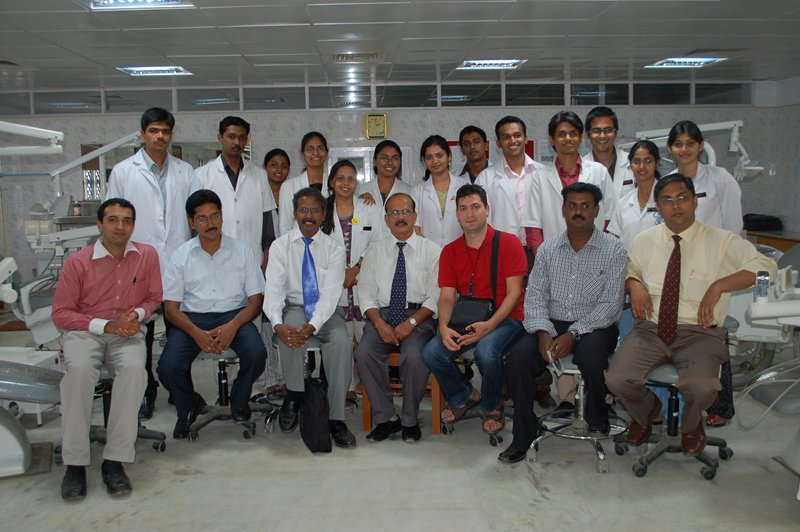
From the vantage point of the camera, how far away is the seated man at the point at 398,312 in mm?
3391

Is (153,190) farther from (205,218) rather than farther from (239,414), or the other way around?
(239,414)

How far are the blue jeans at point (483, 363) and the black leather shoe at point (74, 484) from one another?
1763mm

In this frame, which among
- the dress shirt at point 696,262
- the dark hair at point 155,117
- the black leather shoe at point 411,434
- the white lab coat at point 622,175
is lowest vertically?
the black leather shoe at point 411,434

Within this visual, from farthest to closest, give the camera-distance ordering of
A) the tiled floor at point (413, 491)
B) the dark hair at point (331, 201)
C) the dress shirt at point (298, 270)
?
the dark hair at point (331, 201) → the dress shirt at point (298, 270) → the tiled floor at point (413, 491)

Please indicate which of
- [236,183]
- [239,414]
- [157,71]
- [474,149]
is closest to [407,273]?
[474,149]

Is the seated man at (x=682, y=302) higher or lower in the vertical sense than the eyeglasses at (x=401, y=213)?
lower

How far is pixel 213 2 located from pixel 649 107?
20.5 feet

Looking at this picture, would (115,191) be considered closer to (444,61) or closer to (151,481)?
(151,481)

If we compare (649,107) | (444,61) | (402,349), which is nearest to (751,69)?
(649,107)

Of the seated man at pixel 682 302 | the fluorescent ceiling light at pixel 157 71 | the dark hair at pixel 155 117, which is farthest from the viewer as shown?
the fluorescent ceiling light at pixel 157 71

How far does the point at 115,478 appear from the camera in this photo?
2816 millimetres

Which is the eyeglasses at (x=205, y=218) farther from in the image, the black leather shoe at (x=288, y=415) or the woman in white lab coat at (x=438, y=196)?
the woman in white lab coat at (x=438, y=196)

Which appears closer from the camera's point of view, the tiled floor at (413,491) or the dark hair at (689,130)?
the tiled floor at (413,491)

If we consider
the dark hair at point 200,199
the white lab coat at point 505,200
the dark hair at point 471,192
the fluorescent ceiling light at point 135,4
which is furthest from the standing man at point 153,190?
the white lab coat at point 505,200
